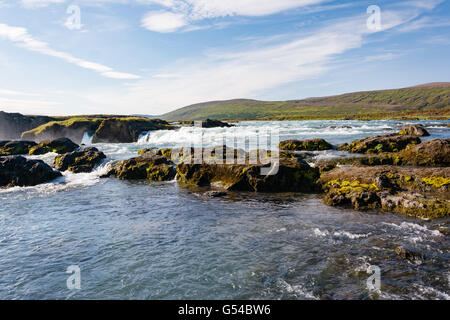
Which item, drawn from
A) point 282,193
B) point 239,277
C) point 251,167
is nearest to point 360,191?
point 282,193

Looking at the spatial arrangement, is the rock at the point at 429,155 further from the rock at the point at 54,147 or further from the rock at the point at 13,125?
the rock at the point at 13,125

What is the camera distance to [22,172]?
2395 cm

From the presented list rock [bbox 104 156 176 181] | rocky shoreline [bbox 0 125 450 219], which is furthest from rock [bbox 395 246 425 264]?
rock [bbox 104 156 176 181]

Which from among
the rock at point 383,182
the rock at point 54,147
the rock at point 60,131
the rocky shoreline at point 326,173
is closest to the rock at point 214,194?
the rocky shoreline at point 326,173

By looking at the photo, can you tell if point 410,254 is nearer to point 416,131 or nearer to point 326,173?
point 326,173

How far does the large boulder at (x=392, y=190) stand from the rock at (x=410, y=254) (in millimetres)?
4260

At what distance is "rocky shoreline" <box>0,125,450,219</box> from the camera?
14281 mm

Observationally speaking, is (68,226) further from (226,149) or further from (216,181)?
(226,149)

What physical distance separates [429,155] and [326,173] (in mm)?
9760

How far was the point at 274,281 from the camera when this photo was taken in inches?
322

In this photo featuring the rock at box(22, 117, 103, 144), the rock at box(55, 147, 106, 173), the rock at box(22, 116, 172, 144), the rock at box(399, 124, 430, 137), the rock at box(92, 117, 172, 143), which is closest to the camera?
the rock at box(55, 147, 106, 173)

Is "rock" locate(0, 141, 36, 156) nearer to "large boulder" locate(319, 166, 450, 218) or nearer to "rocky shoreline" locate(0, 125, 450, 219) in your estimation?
"rocky shoreline" locate(0, 125, 450, 219)

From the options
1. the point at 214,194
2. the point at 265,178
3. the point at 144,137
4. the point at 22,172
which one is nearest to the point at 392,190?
the point at 265,178

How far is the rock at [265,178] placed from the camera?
18703mm
